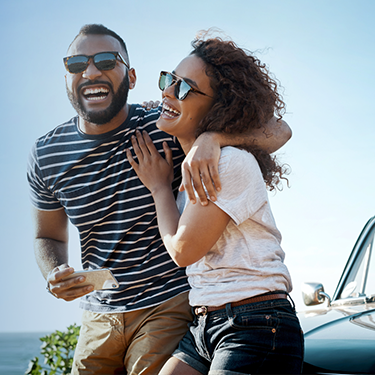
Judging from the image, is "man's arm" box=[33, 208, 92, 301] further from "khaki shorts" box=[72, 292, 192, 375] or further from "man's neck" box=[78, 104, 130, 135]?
"man's neck" box=[78, 104, 130, 135]

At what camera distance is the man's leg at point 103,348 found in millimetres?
2268

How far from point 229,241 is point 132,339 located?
0.83 metres

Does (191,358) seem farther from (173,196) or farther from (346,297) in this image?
(346,297)

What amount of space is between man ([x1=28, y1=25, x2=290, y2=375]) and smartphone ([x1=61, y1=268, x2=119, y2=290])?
3 cm

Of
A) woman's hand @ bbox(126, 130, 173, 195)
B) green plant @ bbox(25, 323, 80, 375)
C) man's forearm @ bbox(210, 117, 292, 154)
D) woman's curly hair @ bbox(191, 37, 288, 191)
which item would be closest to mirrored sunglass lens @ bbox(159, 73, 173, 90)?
woman's curly hair @ bbox(191, 37, 288, 191)

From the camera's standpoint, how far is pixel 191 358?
1878mm

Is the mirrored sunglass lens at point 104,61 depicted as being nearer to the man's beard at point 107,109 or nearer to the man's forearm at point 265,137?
the man's beard at point 107,109

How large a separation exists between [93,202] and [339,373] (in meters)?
Result: 1.44

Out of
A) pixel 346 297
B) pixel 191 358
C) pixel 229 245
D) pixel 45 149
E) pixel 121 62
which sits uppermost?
pixel 121 62

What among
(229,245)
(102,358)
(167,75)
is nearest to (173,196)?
(229,245)

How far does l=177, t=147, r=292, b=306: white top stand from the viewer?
1.77 meters

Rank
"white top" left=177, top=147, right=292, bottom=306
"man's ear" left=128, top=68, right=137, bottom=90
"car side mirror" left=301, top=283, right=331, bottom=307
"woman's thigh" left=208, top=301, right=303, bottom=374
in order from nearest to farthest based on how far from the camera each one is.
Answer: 1. "woman's thigh" left=208, top=301, right=303, bottom=374
2. "white top" left=177, top=147, right=292, bottom=306
3. "man's ear" left=128, top=68, right=137, bottom=90
4. "car side mirror" left=301, top=283, right=331, bottom=307

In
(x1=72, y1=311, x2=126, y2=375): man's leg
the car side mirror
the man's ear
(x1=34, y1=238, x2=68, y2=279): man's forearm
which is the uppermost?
the man's ear

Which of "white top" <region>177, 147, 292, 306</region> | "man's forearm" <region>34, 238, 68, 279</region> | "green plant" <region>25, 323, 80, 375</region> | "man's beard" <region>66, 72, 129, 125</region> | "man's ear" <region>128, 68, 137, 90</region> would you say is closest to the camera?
"white top" <region>177, 147, 292, 306</region>
